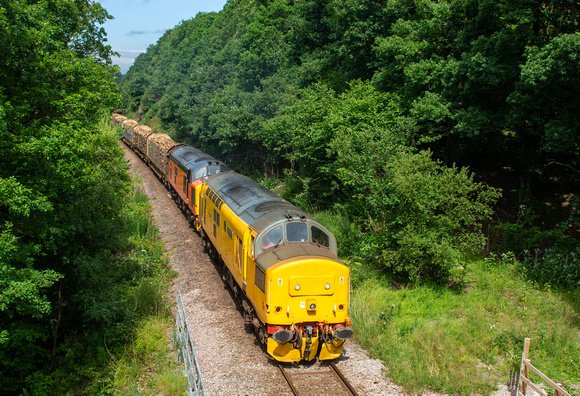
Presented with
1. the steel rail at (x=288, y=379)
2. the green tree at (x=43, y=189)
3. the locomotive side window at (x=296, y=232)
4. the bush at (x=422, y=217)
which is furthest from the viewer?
the bush at (x=422, y=217)

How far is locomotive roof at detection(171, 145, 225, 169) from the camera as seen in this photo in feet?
72.1

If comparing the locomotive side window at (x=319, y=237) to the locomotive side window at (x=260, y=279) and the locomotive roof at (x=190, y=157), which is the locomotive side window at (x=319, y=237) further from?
the locomotive roof at (x=190, y=157)

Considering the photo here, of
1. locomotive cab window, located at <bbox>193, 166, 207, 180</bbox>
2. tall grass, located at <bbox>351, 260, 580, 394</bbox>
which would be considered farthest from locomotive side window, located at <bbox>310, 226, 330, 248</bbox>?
locomotive cab window, located at <bbox>193, 166, 207, 180</bbox>

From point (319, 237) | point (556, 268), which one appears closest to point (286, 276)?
point (319, 237)

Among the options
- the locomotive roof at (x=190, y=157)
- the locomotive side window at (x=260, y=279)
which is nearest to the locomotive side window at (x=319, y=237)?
the locomotive side window at (x=260, y=279)

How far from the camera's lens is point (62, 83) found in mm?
12102

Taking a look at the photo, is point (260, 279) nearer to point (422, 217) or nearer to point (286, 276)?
point (286, 276)

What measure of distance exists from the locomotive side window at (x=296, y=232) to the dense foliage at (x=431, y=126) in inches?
160

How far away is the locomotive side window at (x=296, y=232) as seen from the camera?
1134 cm

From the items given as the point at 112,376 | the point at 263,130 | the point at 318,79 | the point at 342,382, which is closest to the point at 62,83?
the point at 112,376

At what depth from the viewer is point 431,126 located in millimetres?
20031

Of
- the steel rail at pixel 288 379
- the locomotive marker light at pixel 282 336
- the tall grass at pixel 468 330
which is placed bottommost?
the steel rail at pixel 288 379

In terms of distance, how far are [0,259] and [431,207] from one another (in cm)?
1186

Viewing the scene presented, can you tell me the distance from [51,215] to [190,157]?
12.4 metres
